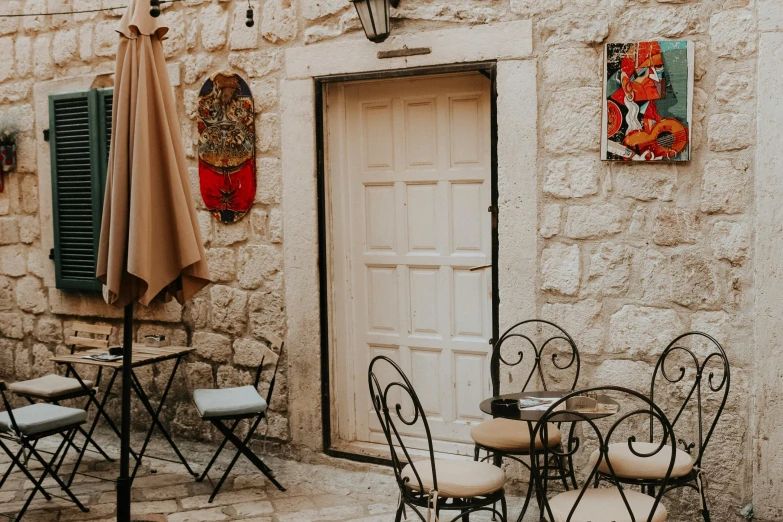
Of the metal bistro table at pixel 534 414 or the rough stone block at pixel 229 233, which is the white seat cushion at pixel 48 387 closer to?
the rough stone block at pixel 229 233

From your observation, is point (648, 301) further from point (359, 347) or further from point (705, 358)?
point (359, 347)

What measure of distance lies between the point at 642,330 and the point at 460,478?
54.1 inches

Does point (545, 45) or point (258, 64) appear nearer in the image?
point (545, 45)

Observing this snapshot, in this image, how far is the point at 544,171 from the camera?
14.8 ft

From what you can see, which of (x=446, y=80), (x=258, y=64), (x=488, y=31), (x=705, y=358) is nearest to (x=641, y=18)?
(x=488, y=31)

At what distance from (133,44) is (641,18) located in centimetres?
236

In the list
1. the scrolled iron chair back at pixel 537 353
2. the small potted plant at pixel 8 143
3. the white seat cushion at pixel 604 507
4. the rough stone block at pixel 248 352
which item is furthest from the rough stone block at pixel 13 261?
the white seat cushion at pixel 604 507

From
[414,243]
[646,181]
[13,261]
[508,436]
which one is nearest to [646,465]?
[508,436]

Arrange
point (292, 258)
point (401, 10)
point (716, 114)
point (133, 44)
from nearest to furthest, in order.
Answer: point (133, 44), point (716, 114), point (401, 10), point (292, 258)

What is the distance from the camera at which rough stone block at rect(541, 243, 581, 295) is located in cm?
446

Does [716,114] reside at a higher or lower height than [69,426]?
higher

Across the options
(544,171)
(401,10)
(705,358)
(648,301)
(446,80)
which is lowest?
(705,358)

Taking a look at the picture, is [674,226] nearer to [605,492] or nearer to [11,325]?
[605,492]

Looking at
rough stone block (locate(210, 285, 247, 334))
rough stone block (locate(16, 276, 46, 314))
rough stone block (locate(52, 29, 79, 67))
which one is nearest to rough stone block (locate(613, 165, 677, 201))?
rough stone block (locate(210, 285, 247, 334))
